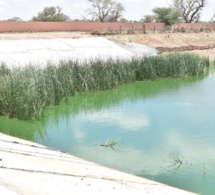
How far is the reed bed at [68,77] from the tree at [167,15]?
863 inches

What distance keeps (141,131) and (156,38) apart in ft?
58.6

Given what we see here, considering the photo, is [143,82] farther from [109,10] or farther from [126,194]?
[109,10]

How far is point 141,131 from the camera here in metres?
6.64

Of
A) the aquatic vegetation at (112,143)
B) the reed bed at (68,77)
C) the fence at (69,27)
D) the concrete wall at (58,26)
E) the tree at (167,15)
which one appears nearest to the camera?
the aquatic vegetation at (112,143)

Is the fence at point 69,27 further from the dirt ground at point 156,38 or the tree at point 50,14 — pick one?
the tree at point 50,14

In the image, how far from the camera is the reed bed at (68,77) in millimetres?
7258

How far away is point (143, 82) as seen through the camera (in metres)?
12.1

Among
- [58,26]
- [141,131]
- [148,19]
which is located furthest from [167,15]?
[141,131]

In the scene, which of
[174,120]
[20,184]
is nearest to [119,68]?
[174,120]

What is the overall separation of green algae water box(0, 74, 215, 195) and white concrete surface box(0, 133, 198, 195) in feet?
2.89

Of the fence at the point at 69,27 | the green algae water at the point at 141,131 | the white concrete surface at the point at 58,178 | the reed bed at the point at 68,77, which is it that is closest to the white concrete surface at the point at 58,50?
the reed bed at the point at 68,77

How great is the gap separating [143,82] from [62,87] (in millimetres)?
3685

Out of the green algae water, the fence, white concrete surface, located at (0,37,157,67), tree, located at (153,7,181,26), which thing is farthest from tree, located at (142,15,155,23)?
the green algae water

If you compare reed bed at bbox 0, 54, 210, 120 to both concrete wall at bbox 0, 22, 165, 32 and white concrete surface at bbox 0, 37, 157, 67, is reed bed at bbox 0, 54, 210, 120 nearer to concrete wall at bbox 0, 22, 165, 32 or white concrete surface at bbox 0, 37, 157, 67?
white concrete surface at bbox 0, 37, 157, 67
